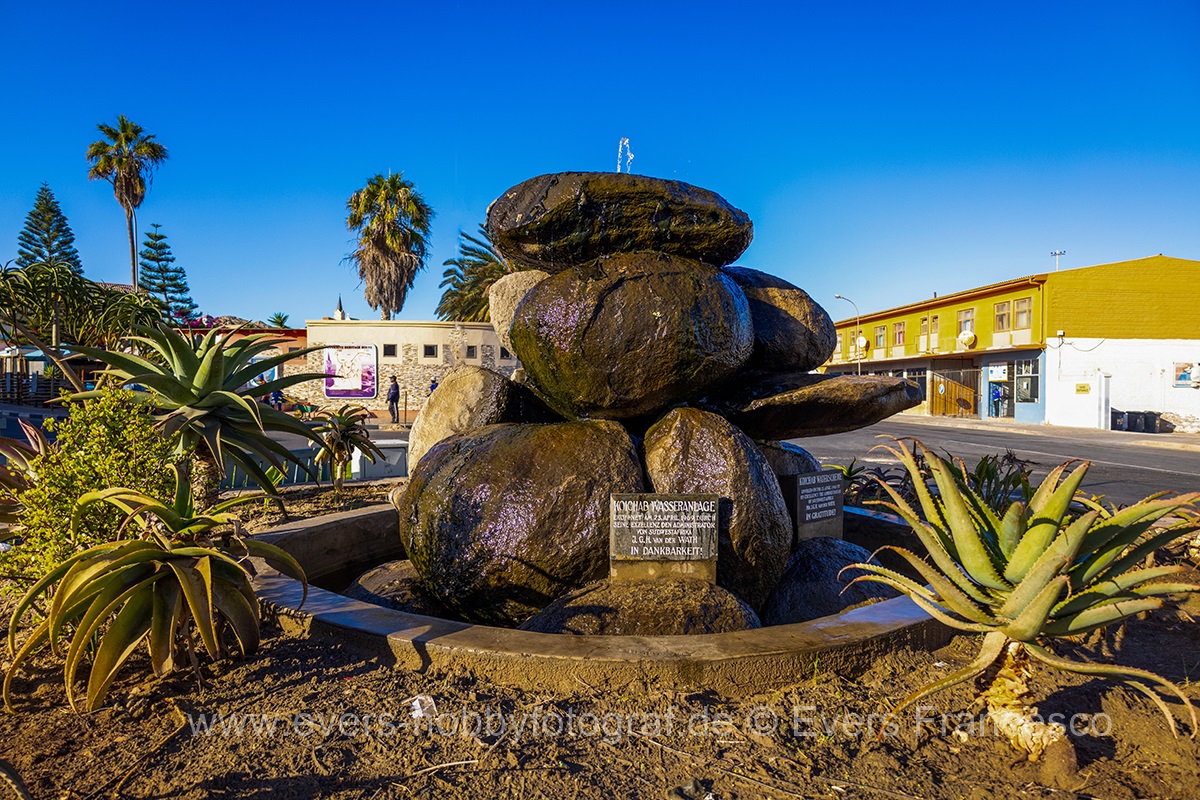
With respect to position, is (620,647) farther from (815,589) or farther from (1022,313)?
(1022,313)

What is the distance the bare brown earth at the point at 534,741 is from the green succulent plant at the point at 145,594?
0.17 meters

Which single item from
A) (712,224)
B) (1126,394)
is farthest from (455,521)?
(1126,394)

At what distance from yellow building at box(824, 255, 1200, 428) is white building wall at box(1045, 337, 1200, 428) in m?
0.04

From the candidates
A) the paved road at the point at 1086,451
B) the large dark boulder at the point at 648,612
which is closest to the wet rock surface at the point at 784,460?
the large dark boulder at the point at 648,612

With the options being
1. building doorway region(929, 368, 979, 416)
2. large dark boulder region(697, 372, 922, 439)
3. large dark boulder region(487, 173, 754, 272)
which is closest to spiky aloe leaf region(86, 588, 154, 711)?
large dark boulder region(487, 173, 754, 272)

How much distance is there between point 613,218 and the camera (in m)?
4.62

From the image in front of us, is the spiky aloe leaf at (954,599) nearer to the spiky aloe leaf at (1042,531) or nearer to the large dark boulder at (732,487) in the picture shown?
the spiky aloe leaf at (1042,531)

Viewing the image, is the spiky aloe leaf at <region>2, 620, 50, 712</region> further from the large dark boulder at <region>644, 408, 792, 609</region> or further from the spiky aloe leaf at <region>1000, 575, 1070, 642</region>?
the spiky aloe leaf at <region>1000, 575, 1070, 642</region>

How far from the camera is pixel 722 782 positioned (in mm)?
2055

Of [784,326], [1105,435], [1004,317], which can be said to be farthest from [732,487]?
[1004,317]

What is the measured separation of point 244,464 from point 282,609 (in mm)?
2258

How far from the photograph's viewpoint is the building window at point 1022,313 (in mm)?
30378

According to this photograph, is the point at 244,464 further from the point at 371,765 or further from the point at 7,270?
the point at 371,765

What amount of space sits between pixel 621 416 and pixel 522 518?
108 centimetres
